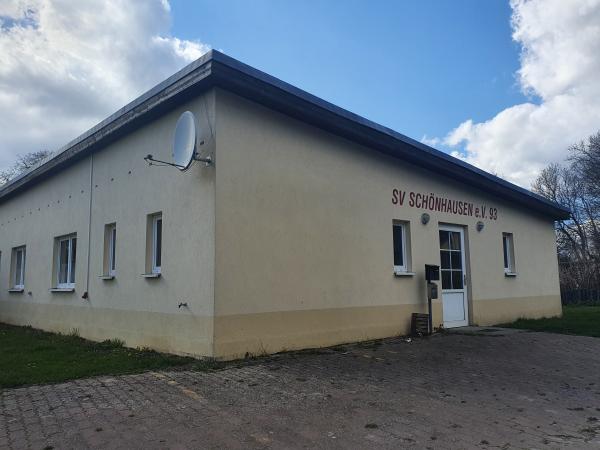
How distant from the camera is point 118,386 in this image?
5.59 meters

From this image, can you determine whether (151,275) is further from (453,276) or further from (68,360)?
(453,276)

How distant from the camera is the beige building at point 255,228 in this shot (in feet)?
23.7

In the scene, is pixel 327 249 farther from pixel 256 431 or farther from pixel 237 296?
pixel 256 431

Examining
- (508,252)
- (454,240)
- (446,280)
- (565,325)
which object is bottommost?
(565,325)

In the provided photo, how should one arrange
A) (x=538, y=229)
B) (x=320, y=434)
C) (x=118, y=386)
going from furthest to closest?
(x=538, y=229) → (x=118, y=386) → (x=320, y=434)

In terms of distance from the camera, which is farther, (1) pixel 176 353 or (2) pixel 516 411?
(1) pixel 176 353

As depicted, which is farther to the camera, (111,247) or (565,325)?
(565,325)

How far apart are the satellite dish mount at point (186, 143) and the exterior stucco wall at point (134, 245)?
0.23m

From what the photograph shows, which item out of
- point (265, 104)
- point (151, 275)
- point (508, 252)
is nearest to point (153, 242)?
point (151, 275)

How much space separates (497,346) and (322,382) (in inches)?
177

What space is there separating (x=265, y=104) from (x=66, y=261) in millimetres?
7375

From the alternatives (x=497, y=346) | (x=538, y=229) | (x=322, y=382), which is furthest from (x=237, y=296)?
(x=538, y=229)

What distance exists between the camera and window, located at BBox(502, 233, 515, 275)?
A: 13.5 m

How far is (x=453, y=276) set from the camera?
11.6 metres
